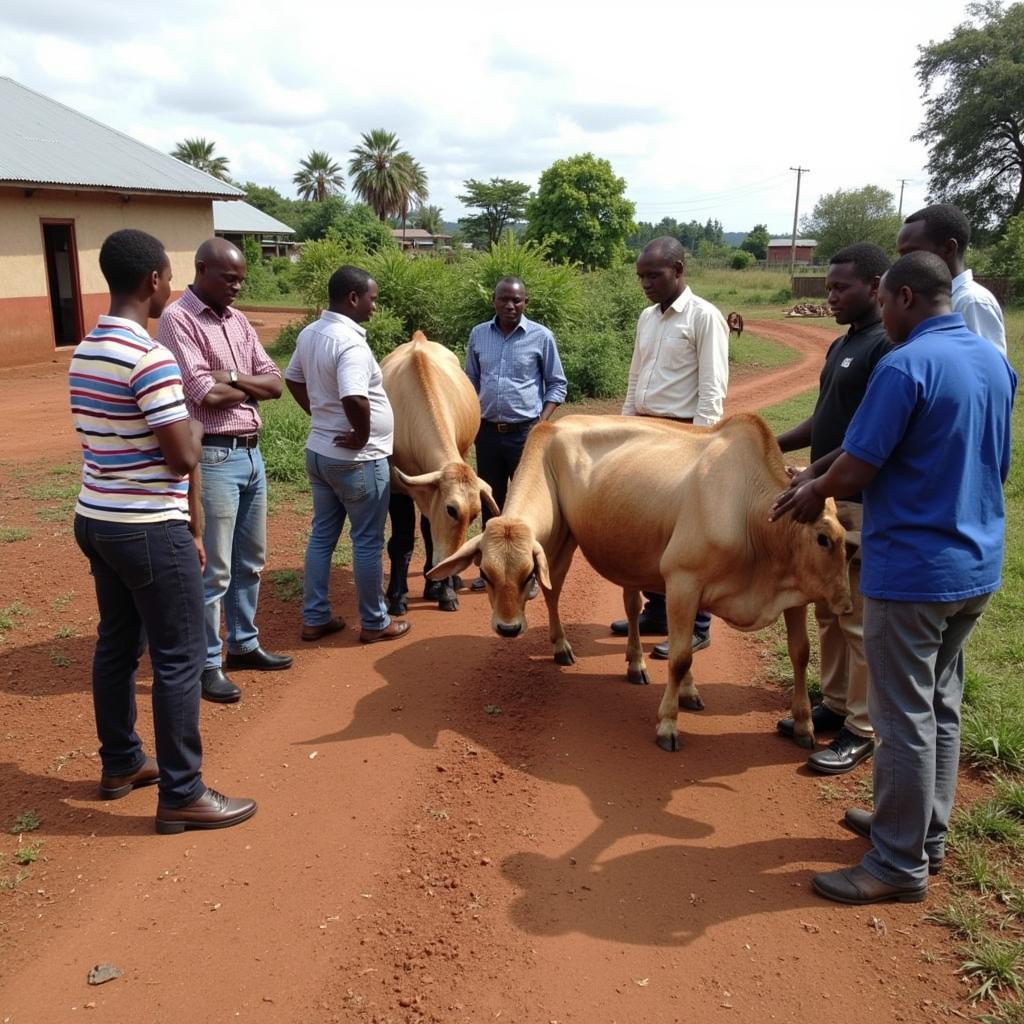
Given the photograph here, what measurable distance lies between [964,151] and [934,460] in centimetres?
5072

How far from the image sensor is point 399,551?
6.63 meters

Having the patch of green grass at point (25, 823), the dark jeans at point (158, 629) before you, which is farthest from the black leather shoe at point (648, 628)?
the patch of green grass at point (25, 823)

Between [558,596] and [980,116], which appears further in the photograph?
[980,116]

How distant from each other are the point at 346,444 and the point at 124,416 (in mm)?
2055

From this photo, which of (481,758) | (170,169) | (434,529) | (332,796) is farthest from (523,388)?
(170,169)

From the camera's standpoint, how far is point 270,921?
10.9 feet

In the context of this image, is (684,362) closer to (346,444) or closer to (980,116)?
(346,444)

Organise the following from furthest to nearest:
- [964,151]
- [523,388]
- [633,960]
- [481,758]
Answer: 1. [964,151]
2. [523,388]
3. [481,758]
4. [633,960]

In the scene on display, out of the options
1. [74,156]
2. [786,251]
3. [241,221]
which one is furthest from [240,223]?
[786,251]

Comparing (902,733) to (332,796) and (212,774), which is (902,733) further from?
Answer: (212,774)

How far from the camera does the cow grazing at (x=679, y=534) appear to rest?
4.57 metres

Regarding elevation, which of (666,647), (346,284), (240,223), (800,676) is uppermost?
(240,223)

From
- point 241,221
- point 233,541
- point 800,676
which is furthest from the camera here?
point 241,221

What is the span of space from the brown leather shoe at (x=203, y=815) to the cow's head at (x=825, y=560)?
9.49 feet
